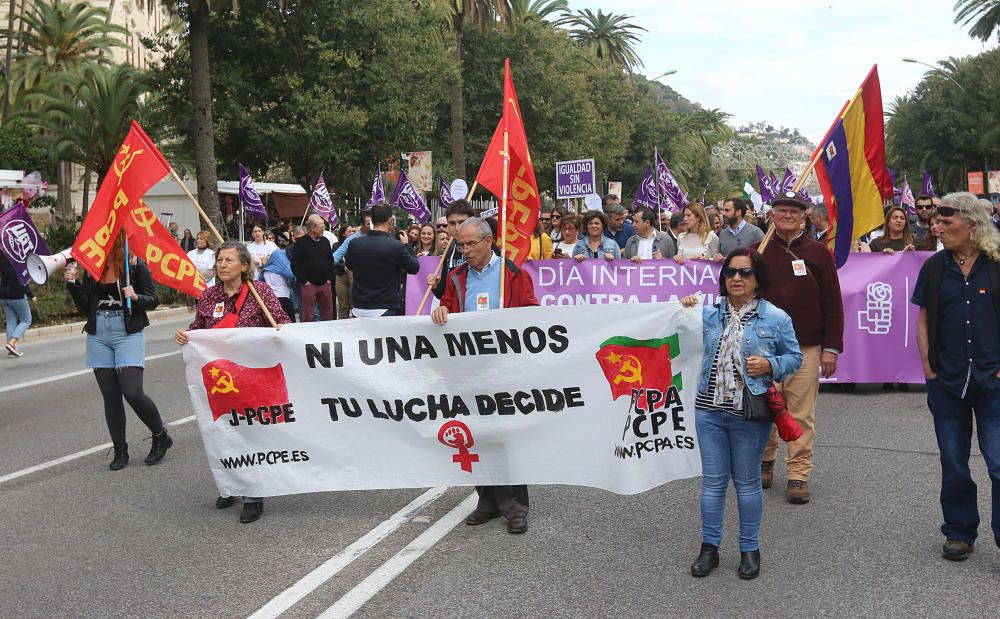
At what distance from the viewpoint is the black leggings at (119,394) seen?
311 inches

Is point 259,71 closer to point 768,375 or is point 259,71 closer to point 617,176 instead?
point 768,375

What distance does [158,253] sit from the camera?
7.36 metres

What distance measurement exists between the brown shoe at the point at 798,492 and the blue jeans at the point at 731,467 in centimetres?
142

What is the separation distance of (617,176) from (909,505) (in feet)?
215

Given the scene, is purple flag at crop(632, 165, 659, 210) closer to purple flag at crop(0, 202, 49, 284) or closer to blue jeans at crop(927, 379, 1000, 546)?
purple flag at crop(0, 202, 49, 284)

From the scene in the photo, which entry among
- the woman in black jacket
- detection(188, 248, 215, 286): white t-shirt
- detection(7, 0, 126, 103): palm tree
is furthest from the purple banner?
detection(7, 0, 126, 103): palm tree

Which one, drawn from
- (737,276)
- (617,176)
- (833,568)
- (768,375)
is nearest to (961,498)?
(833,568)

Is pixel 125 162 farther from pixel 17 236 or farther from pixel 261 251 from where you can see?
pixel 261 251

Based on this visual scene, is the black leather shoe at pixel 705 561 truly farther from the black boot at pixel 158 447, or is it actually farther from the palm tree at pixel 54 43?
the palm tree at pixel 54 43

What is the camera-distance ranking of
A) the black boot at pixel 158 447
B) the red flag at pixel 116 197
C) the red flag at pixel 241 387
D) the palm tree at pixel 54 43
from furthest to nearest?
the palm tree at pixel 54 43 → the black boot at pixel 158 447 → the red flag at pixel 116 197 → the red flag at pixel 241 387

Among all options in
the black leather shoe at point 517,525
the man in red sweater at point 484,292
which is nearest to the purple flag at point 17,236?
the man in red sweater at point 484,292

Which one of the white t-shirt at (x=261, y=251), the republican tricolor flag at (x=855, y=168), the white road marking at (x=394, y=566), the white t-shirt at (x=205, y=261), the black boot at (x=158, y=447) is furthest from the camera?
the white t-shirt at (x=205, y=261)

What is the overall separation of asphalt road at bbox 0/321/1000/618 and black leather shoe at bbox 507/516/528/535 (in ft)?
0.27

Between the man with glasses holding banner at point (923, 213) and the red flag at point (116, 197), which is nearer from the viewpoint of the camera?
the red flag at point (116, 197)
